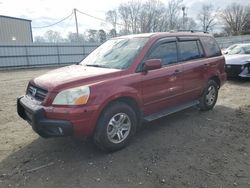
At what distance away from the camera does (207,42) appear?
19.9ft

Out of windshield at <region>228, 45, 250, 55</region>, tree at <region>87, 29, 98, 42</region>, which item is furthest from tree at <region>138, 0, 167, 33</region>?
windshield at <region>228, 45, 250, 55</region>

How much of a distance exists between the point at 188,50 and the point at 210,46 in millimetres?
1059

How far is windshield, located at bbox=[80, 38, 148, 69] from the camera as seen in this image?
4309 millimetres

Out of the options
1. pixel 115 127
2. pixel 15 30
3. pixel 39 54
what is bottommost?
pixel 115 127

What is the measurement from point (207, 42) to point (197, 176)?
3.77 m

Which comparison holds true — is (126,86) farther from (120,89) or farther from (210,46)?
(210,46)

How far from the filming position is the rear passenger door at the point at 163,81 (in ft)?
14.3

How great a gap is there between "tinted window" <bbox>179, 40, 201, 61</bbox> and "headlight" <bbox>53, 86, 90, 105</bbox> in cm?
247

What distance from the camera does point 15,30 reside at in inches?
1174

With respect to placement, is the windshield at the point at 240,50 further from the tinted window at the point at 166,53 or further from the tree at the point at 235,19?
the tree at the point at 235,19

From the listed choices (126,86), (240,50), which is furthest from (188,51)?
(240,50)

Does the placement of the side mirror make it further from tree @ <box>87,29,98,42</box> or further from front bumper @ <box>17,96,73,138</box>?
tree @ <box>87,29,98,42</box>

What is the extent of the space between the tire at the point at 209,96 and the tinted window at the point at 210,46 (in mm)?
686

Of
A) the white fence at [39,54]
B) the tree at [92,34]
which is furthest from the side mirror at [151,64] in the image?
the tree at [92,34]
